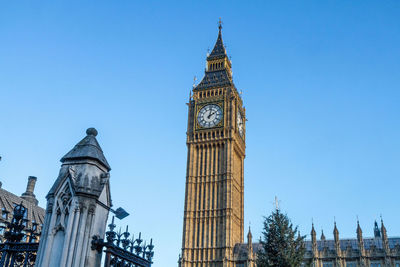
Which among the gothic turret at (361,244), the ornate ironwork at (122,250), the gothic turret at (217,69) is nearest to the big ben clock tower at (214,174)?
the gothic turret at (217,69)

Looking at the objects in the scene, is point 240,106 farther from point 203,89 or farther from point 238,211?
point 238,211

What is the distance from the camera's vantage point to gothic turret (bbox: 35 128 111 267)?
6812mm

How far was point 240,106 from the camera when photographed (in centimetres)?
6962

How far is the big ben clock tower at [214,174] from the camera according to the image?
187ft

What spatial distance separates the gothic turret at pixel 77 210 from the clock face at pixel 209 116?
185 ft

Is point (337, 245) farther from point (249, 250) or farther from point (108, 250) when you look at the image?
point (108, 250)

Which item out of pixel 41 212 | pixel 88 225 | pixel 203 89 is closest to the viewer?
pixel 88 225

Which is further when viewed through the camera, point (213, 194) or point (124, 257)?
point (213, 194)

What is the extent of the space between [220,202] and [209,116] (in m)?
13.1

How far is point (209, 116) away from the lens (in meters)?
64.9

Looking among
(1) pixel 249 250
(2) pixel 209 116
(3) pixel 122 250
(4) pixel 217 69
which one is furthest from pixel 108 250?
(4) pixel 217 69

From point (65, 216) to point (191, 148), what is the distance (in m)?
56.2

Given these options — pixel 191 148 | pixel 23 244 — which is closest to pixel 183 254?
pixel 191 148

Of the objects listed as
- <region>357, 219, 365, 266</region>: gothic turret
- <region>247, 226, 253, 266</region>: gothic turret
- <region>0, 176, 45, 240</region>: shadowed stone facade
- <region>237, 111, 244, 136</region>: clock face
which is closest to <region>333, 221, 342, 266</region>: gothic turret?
<region>357, 219, 365, 266</region>: gothic turret
